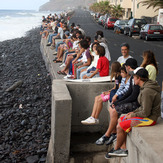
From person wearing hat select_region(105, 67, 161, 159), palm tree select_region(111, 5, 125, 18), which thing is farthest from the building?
person wearing hat select_region(105, 67, 161, 159)

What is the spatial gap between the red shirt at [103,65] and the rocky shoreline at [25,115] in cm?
232

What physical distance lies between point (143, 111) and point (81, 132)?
2220 mm

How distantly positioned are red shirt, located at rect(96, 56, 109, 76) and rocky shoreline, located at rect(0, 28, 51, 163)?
2319 millimetres

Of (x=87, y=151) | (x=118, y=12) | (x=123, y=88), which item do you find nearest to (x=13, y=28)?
(x=118, y=12)

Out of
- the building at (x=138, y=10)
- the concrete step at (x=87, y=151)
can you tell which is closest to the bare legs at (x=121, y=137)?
the concrete step at (x=87, y=151)

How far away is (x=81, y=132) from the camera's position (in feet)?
20.5

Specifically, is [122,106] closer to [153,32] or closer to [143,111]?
[143,111]

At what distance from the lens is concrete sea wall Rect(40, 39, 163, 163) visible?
4.08 meters

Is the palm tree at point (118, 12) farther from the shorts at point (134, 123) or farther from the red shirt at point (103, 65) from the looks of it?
the shorts at point (134, 123)

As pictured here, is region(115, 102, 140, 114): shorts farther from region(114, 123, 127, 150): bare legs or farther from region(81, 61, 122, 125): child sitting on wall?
region(81, 61, 122, 125): child sitting on wall

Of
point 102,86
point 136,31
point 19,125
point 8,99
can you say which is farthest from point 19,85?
point 136,31

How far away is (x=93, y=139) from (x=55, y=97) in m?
1.33

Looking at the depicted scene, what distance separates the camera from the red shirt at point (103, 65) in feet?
23.1

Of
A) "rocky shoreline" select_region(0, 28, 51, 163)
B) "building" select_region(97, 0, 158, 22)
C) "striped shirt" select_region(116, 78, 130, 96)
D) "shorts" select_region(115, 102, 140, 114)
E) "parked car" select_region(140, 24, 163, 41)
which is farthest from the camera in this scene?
"building" select_region(97, 0, 158, 22)
